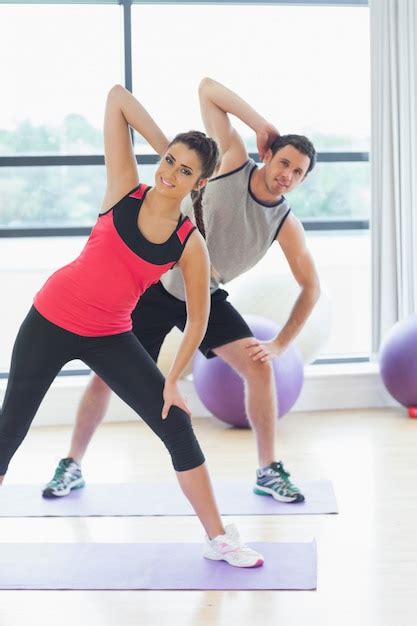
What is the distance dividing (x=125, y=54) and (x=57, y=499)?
260cm

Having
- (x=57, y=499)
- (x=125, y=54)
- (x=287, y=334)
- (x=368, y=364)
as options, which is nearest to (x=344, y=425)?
(x=368, y=364)

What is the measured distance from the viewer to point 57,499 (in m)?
3.51

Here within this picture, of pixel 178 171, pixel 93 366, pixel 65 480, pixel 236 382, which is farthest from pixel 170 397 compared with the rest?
pixel 236 382

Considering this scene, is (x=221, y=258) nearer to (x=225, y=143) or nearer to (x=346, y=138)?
(x=225, y=143)

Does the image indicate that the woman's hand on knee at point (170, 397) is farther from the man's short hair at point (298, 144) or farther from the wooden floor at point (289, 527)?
the man's short hair at point (298, 144)

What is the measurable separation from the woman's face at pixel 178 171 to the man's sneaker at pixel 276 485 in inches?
51.4

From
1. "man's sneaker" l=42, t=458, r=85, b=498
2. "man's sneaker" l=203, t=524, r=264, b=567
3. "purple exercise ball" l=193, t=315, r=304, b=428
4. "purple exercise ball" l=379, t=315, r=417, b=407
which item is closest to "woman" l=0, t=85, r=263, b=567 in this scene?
"man's sneaker" l=203, t=524, r=264, b=567

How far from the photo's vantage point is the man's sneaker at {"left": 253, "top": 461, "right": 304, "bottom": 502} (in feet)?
11.3

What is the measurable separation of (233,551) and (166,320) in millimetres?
911

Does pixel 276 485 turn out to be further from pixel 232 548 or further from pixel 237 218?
pixel 237 218

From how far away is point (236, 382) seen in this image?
14.4ft

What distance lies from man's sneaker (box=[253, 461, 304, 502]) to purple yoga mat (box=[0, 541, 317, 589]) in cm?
46

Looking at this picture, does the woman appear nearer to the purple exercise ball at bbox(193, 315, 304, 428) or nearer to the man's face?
the man's face

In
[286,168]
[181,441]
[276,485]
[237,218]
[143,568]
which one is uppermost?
[286,168]
